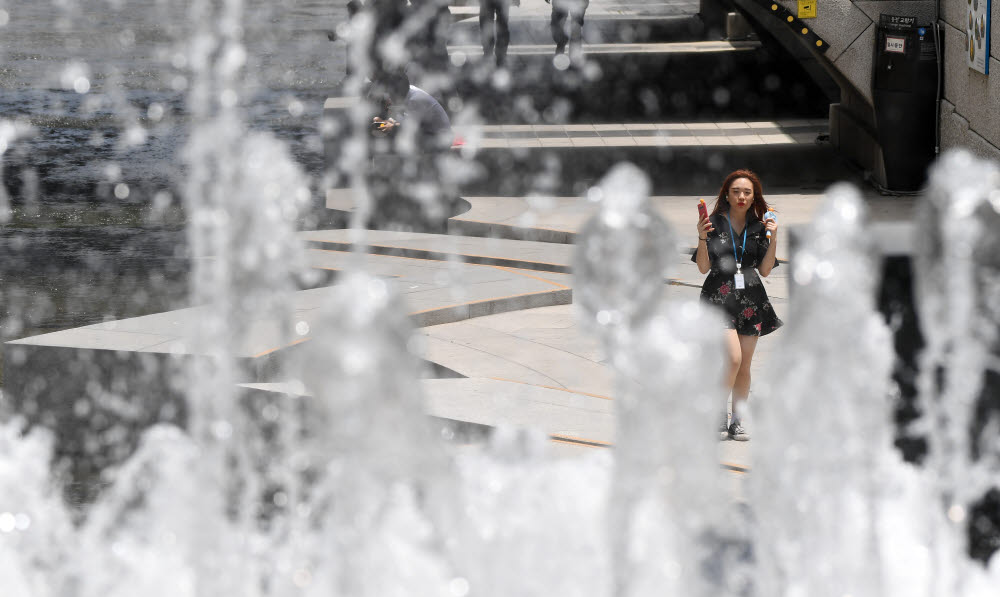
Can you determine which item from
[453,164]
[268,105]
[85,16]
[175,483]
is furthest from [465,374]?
[85,16]

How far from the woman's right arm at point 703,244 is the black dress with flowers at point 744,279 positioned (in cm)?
3

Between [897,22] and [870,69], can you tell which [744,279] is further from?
[870,69]

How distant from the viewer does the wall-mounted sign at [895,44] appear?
515 inches

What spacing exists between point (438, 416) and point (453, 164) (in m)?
8.14


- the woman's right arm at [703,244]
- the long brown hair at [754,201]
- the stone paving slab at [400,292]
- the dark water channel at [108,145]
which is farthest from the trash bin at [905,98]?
the woman's right arm at [703,244]

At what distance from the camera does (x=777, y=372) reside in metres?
4.44

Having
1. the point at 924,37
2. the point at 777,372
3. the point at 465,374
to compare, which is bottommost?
the point at 465,374

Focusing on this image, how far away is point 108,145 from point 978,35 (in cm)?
1037

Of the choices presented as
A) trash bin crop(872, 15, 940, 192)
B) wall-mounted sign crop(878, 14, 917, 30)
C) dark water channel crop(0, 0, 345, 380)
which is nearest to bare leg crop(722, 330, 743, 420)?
dark water channel crop(0, 0, 345, 380)

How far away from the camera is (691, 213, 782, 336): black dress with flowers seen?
21.0 ft

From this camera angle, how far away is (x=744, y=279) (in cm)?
640

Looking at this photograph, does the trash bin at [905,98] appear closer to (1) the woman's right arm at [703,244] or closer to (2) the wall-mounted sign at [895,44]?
(2) the wall-mounted sign at [895,44]

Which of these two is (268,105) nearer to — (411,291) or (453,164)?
(453,164)

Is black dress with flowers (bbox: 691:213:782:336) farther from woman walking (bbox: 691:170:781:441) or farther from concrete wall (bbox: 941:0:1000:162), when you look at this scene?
concrete wall (bbox: 941:0:1000:162)
